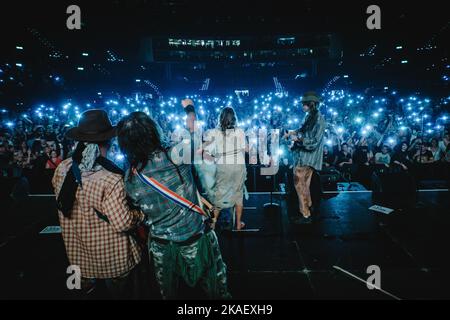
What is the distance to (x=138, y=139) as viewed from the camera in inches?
63.9

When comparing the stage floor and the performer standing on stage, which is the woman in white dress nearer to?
the stage floor

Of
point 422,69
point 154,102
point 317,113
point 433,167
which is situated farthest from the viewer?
point 154,102

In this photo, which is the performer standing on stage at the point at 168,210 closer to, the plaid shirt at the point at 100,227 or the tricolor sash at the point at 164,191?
the tricolor sash at the point at 164,191

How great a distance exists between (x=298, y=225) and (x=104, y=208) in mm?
3322

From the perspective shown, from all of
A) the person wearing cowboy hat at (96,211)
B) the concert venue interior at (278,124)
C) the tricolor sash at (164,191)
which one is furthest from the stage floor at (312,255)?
the tricolor sash at (164,191)

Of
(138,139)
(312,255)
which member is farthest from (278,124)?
(138,139)

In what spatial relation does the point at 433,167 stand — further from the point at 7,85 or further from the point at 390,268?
the point at 7,85

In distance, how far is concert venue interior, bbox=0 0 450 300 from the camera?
3062 mm

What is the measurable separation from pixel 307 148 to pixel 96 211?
3.26m

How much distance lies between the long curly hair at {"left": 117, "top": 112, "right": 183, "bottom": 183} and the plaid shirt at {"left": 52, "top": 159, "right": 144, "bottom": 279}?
0.75 feet

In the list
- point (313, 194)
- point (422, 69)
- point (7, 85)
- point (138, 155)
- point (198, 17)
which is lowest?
point (313, 194)

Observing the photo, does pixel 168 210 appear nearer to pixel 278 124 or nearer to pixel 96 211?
pixel 96 211

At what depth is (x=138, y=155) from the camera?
1.64m
